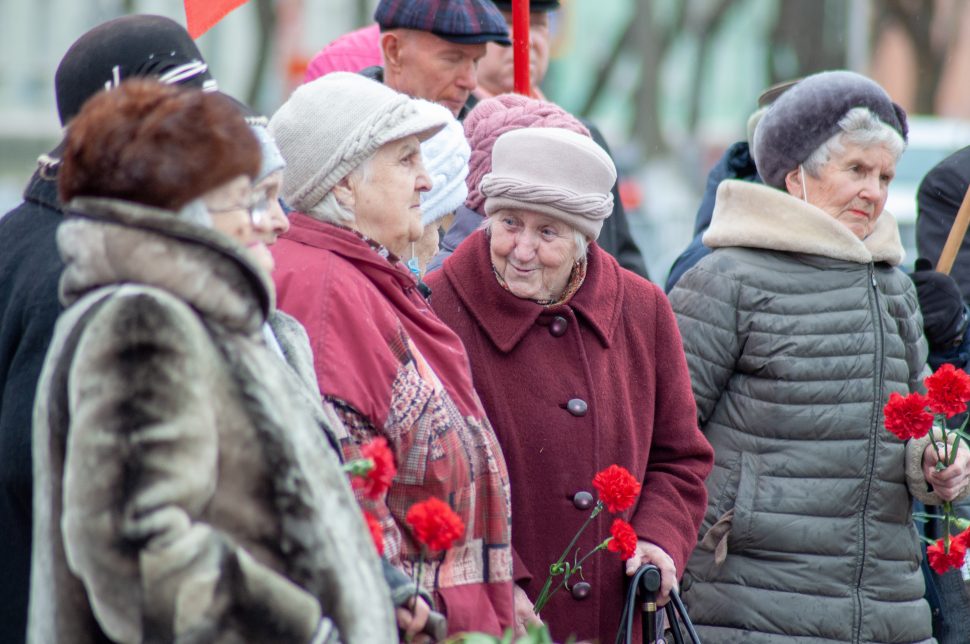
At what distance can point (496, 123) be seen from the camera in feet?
12.9

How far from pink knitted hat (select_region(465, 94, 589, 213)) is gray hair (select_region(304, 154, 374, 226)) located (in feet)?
2.51

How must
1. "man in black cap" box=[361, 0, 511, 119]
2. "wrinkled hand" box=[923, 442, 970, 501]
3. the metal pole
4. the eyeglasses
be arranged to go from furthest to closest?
1. "man in black cap" box=[361, 0, 511, 119]
2. the metal pole
3. "wrinkled hand" box=[923, 442, 970, 501]
4. the eyeglasses

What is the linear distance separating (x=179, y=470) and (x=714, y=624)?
2.30 metres

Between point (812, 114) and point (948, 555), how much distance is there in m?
1.28

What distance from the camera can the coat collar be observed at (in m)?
3.59

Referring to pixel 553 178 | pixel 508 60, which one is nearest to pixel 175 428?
pixel 553 178

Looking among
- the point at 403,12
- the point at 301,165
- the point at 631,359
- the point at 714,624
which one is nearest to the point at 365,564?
the point at 301,165

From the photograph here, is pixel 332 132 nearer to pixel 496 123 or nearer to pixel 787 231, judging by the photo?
pixel 496 123

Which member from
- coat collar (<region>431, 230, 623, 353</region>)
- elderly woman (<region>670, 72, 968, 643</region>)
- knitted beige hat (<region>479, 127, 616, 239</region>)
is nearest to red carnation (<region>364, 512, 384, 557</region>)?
coat collar (<region>431, 230, 623, 353</region>)

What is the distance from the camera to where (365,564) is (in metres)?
2.40

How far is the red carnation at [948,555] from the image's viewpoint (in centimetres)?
371

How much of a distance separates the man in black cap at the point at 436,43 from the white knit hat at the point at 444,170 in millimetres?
1159

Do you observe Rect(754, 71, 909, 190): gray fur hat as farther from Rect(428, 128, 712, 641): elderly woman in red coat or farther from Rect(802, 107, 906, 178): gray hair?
Rect(428, 128, 712, 641): elderly woman in red coat

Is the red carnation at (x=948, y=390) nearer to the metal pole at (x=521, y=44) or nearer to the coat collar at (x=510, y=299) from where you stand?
the coat collar at (x=510, y=299)
